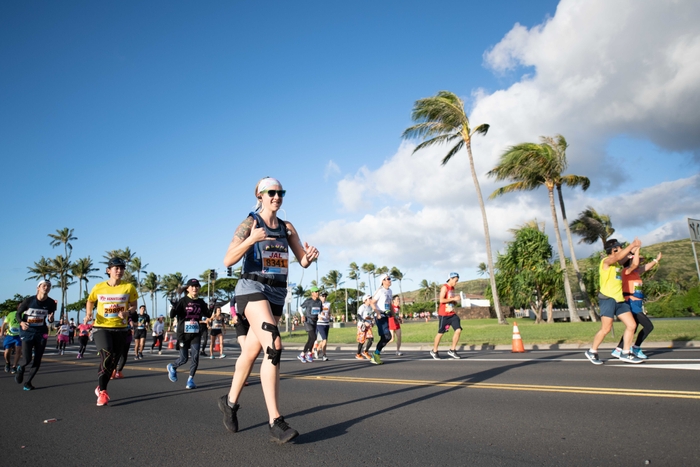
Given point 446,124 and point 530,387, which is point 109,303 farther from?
point 446,124

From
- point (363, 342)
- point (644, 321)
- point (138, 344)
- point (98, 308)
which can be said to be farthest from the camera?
point (138, 344)

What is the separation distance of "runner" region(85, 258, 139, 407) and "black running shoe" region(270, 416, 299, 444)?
3.79m

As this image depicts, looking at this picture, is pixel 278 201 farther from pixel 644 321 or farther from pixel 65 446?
pixel 644 321

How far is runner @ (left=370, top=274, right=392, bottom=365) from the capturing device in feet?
37.4

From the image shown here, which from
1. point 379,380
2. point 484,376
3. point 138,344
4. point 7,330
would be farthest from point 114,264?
point 138,344

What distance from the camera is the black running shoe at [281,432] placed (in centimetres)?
370

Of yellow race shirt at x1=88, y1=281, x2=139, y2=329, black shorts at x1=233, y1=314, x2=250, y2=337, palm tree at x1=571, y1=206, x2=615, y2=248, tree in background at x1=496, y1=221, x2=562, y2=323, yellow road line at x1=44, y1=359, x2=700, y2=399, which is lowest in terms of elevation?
yellow road line at x1=44, y1=359, x2=700, y2=399

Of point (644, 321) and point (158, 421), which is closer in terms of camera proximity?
point (158, 421)

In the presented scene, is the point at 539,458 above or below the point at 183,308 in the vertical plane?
below

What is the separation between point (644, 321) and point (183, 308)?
8.21 m

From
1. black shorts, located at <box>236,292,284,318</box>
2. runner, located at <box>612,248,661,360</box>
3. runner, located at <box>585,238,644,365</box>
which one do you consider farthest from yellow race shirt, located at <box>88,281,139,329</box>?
runner, located at <box>612,248,661,360</box>

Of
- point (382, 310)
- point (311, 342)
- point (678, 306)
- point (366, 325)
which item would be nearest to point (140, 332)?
point (311, 342)

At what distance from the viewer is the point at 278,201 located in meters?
4.22

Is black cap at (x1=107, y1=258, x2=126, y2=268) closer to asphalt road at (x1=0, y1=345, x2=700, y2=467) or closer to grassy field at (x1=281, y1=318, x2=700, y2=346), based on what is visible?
asphalt road at (x1=0, y1=345, x2=700, y2=467)
